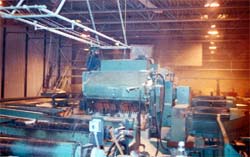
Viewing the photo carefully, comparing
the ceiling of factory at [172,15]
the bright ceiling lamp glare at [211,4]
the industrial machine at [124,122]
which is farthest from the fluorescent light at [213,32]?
the bright ceiling lamp glare at [211,4]

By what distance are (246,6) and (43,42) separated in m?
7.09

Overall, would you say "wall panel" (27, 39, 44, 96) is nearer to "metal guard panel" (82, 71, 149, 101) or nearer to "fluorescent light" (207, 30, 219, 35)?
"metal guard panel" (82, 71, 149, 101)

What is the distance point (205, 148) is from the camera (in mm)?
4684

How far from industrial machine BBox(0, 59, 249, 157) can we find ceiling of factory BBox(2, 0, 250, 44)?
4.04ft

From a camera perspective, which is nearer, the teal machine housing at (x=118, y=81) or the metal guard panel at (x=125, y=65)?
the teal machine housing at (x=118, y=81)

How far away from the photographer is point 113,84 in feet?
13.6

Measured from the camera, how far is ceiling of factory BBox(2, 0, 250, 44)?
20.1 ft

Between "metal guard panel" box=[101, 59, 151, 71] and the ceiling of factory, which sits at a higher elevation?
the ceiling of factory

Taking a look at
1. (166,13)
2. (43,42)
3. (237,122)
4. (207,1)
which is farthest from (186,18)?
(43,42)

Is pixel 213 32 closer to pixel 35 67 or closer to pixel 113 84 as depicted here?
pixel 113 84

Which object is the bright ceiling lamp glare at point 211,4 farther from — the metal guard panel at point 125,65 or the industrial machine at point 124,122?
the metal guard panel at point 125,65

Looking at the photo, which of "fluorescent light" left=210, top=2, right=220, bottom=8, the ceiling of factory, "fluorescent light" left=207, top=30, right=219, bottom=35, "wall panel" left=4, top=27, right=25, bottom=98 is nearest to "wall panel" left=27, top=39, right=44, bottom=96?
"wall panel" left=4, top=27, right=25, bottom=98

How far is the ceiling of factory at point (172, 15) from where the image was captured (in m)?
6.11

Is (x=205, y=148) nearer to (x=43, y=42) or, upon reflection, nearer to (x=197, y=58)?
(x=197, y=58)
